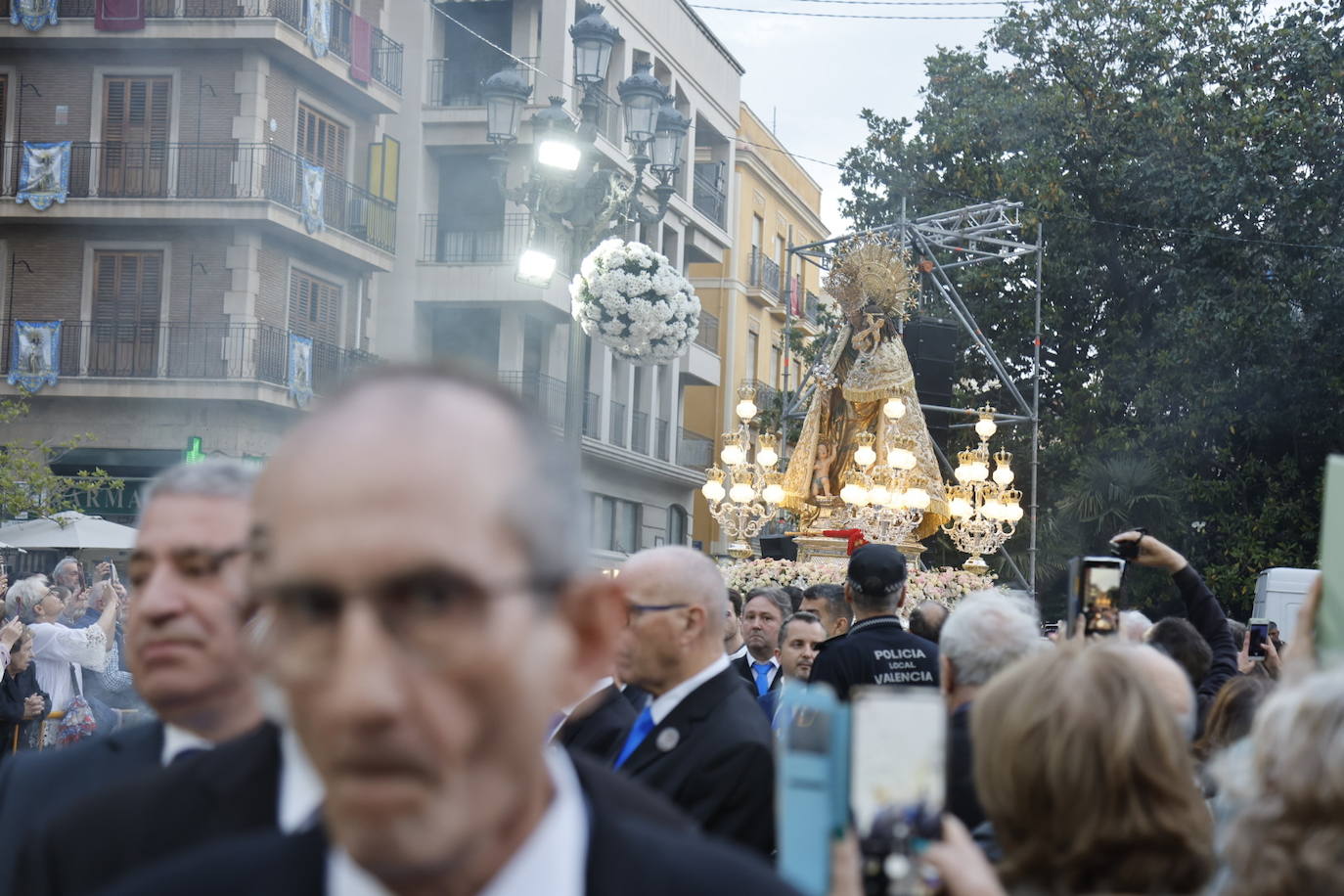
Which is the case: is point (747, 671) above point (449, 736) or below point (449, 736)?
below

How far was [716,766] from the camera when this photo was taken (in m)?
4.31

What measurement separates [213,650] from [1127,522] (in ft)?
82.6

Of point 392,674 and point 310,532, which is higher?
point 310,532

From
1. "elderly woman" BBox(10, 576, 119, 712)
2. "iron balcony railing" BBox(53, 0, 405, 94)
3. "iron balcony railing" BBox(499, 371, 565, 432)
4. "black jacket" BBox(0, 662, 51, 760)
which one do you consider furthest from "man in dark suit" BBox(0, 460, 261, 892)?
"iron balcony railing" BBox(499, 371, 565, 432)

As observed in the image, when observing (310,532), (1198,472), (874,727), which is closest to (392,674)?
(310,532)

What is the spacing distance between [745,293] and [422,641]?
1621 inches

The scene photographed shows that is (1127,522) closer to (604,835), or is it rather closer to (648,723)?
(648,723)

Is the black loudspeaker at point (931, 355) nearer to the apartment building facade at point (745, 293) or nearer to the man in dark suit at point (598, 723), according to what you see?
the apartment building facade at point (745, 293)

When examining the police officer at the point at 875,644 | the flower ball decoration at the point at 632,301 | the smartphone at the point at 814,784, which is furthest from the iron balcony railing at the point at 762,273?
the smartphone at the point at 814,784

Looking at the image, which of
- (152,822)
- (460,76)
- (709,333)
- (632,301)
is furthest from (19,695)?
(709,333)

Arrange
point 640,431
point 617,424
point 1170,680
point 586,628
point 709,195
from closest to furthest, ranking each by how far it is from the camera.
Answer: point 586,628, point 1170,680, point 617,424, point 640,431, point 709,195

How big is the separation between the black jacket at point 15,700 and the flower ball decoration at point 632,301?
12.8ft

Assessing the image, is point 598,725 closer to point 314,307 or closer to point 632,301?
point 632,301

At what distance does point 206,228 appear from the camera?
2552 centimetres
